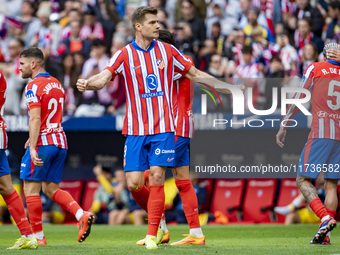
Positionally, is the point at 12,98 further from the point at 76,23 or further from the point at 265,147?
the point at 265,147

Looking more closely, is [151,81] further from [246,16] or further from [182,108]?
[246,16]

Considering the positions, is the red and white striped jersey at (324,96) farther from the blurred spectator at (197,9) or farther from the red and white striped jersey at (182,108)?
the blurred spectator at (197,9)

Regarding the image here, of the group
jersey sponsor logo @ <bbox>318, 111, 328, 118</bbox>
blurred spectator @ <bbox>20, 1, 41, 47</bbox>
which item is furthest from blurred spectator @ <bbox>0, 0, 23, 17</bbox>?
jersey sponsor logo @ <bbox>318, 111, 328, 118</bbox>

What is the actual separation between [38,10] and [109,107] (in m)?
4.69

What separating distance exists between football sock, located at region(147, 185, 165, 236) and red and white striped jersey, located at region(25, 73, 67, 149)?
56.2 inches

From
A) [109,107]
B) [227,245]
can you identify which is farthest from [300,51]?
[227,245]

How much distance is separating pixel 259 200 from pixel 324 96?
562 cm

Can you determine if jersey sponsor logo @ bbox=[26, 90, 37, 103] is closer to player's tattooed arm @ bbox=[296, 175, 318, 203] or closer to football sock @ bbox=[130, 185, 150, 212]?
football sock @ bbox=[130, 185, 150, 212]

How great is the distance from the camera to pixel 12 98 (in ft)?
44.5

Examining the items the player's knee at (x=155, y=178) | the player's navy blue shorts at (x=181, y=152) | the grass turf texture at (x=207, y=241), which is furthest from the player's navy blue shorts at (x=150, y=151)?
the grass turf texture at (x=207, y=241)

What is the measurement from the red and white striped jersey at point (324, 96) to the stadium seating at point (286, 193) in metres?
5.36

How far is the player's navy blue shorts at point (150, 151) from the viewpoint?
697 cm

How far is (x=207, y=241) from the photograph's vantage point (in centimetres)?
844

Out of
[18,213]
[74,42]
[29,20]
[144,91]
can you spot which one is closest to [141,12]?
[144,91]
